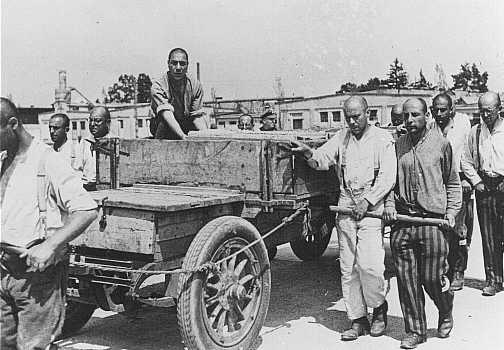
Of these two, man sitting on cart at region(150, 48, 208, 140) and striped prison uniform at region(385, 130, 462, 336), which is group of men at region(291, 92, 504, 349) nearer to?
striped prison uniform at region(385, 130, 462, 336)

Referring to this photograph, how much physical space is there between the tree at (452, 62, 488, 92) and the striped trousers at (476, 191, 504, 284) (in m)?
64.7

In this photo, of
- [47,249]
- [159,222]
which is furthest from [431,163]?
[47,249]

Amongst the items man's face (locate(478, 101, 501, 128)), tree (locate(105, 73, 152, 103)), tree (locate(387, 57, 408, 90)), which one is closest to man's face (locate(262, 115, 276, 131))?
man's face (locate(478, 101, 501, 128))

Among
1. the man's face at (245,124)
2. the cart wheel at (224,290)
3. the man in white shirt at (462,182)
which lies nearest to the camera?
the cart wheel at (224,290)

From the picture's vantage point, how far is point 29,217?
3.46 metres

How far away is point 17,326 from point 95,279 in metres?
1.25

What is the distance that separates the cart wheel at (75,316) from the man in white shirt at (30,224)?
2.07 m

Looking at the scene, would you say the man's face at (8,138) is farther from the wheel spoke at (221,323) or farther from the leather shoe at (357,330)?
the leather shoe at (357,330)

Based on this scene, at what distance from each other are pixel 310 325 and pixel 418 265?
122 cm

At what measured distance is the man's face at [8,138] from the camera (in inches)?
133

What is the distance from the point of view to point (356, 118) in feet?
18.3

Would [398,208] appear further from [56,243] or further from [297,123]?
[297,123]

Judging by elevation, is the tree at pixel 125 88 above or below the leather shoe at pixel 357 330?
above

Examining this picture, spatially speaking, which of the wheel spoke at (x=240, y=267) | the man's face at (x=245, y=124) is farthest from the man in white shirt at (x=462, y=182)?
the man's face at (x=245, y=124)
